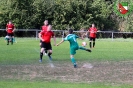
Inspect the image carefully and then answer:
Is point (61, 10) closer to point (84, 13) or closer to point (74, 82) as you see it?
point (84, 13)

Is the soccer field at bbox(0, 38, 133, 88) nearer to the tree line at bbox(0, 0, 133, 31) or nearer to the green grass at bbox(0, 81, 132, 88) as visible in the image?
the green grass at bbox(0, 81, 132, 88)

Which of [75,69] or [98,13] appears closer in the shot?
[75,69]

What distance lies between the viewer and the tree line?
51.5 meters

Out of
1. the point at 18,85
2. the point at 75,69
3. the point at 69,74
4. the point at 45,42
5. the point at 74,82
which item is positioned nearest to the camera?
the point at 18,85

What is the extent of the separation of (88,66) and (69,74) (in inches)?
112

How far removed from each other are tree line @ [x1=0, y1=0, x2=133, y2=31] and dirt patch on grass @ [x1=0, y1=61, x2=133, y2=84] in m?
33.5

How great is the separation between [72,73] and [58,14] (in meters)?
37.8

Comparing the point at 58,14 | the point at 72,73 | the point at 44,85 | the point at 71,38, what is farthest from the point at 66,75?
the point at 58,14

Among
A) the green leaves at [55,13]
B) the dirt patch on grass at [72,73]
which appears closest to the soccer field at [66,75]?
the dirt patch on grass at [72,73]

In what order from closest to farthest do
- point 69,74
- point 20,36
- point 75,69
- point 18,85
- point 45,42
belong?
1. point 18,85
2. point 69,74
3. point 75,69
4. point 45,42
5. point 20,36

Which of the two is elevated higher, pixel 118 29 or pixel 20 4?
pixel 20 4

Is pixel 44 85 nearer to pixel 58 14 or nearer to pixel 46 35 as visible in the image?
pixel 46 35

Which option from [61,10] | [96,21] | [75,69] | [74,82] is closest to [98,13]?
[96,21]

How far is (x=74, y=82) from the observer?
13281 mm
